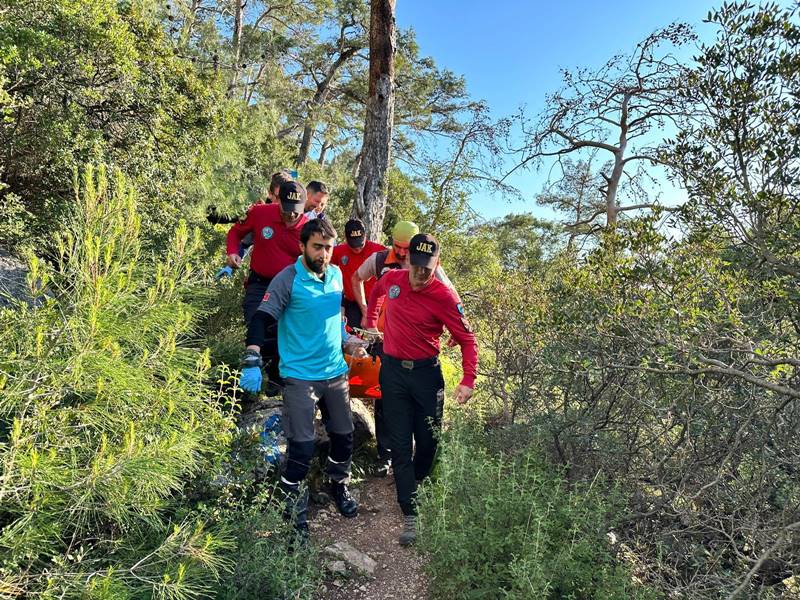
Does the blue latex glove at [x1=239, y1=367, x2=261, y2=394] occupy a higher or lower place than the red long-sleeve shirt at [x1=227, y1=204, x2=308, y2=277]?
lower

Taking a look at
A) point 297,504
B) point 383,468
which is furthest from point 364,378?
point 297,504

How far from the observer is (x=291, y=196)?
155 inches

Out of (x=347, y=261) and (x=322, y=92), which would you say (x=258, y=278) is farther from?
(x=322, y=92)

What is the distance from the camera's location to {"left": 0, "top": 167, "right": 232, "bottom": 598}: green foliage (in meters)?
1.75

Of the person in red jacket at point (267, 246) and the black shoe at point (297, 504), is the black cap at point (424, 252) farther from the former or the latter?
the black shoe at point (297, 504)

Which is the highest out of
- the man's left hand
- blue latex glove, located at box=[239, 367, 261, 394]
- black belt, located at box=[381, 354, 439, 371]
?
black belt, located at box=[381, 354, 439, 371]

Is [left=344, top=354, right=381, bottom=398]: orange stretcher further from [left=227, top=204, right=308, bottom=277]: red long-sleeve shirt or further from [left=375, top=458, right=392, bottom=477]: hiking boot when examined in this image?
[left=227, top=204, right=308, bottom=277]: red long-sleeve shirt

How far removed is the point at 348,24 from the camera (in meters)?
14.4

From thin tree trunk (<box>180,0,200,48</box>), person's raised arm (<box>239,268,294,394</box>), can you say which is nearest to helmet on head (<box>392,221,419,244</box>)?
person's raised arm (<box>239,268,294,394</box>)

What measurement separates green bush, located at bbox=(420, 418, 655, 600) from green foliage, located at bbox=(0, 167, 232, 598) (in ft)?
3.78

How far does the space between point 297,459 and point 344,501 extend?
0.72 metres

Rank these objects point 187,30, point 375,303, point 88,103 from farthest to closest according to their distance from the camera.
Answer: point 187,30 < point 88,103 < point 375,303

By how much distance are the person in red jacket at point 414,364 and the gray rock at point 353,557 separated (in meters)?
0.32

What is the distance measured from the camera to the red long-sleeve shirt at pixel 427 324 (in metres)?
3.40
